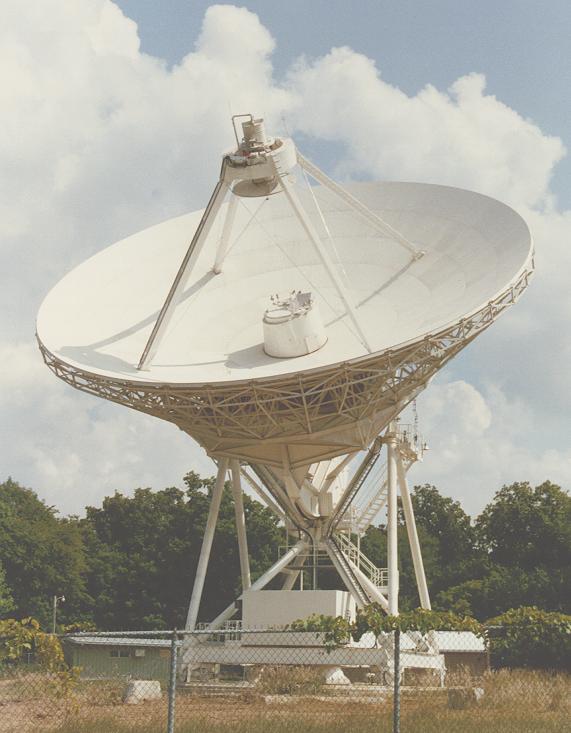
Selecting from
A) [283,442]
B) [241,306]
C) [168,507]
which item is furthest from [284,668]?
[168,507]

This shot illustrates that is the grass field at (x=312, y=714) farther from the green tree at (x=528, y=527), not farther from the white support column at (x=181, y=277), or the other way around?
the green tree at (x=528, y=527)

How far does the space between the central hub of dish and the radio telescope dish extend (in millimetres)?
56

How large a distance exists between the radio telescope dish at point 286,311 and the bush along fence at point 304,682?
4.19m

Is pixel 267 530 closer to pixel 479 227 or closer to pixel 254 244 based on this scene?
pixel 254 244

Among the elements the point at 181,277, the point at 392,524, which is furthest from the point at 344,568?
the point at 181,277

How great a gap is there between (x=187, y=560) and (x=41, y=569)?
10531 millimetres

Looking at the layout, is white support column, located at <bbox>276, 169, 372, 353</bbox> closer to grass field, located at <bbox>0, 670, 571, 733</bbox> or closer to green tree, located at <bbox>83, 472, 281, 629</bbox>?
grass field, located at <bbox>0, 670, 571, 733</bbox>

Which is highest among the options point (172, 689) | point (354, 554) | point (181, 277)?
point (181, 277)

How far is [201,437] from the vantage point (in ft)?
115

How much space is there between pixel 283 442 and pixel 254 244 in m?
8.94

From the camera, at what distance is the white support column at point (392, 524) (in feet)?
118

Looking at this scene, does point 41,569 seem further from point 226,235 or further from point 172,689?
point 172,689

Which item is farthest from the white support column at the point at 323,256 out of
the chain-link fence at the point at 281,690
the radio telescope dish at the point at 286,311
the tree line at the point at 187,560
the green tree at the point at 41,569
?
the green tree at the point at 41,569

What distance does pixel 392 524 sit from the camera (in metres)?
37.2
